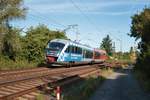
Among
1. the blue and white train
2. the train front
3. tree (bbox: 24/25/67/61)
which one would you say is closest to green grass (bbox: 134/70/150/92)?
the blue and white train

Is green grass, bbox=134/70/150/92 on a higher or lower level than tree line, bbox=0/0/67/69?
lower

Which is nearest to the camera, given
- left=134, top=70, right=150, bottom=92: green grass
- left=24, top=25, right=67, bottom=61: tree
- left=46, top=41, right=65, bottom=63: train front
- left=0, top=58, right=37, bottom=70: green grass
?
left=134, top=70, right=150, bottom=92: green grass

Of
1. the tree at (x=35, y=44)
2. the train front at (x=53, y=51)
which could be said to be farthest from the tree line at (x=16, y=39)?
the train front at (x=53, y=51)

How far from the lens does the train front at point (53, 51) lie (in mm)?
38562

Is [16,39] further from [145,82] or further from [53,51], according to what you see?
[145,82]

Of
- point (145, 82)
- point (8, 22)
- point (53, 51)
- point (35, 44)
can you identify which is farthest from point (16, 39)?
point (145, 82)

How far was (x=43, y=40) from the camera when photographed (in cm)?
4566

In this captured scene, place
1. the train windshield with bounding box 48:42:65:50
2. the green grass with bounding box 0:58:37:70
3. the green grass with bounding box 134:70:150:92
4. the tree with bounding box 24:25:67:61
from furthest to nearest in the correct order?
the tree with bounding box 24:25:67:61, the train windshield with bounding box 48:42:65:50, the green grass with bounding box 0:58:37:70, the green grass with bounding box 134:70:150:92

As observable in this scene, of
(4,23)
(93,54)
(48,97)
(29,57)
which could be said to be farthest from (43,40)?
(48,97)

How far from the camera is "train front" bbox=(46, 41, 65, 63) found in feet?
127

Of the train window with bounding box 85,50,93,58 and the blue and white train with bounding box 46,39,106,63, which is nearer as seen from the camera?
the blue and white train with bounding box 46,39,106,63

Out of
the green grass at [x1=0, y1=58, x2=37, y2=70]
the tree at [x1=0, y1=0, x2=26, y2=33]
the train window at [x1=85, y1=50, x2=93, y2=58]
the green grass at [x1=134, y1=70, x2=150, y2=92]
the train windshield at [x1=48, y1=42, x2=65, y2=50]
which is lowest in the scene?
the green grass at [x1=134, y1=70, x2=150, y2=92]

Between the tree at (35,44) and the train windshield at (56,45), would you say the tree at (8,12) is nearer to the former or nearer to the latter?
the train windshield at (56,45)

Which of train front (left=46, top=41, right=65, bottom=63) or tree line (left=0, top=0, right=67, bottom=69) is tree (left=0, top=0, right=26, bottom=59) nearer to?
tree line (left=0, top=0, right=67, bottom=69)
